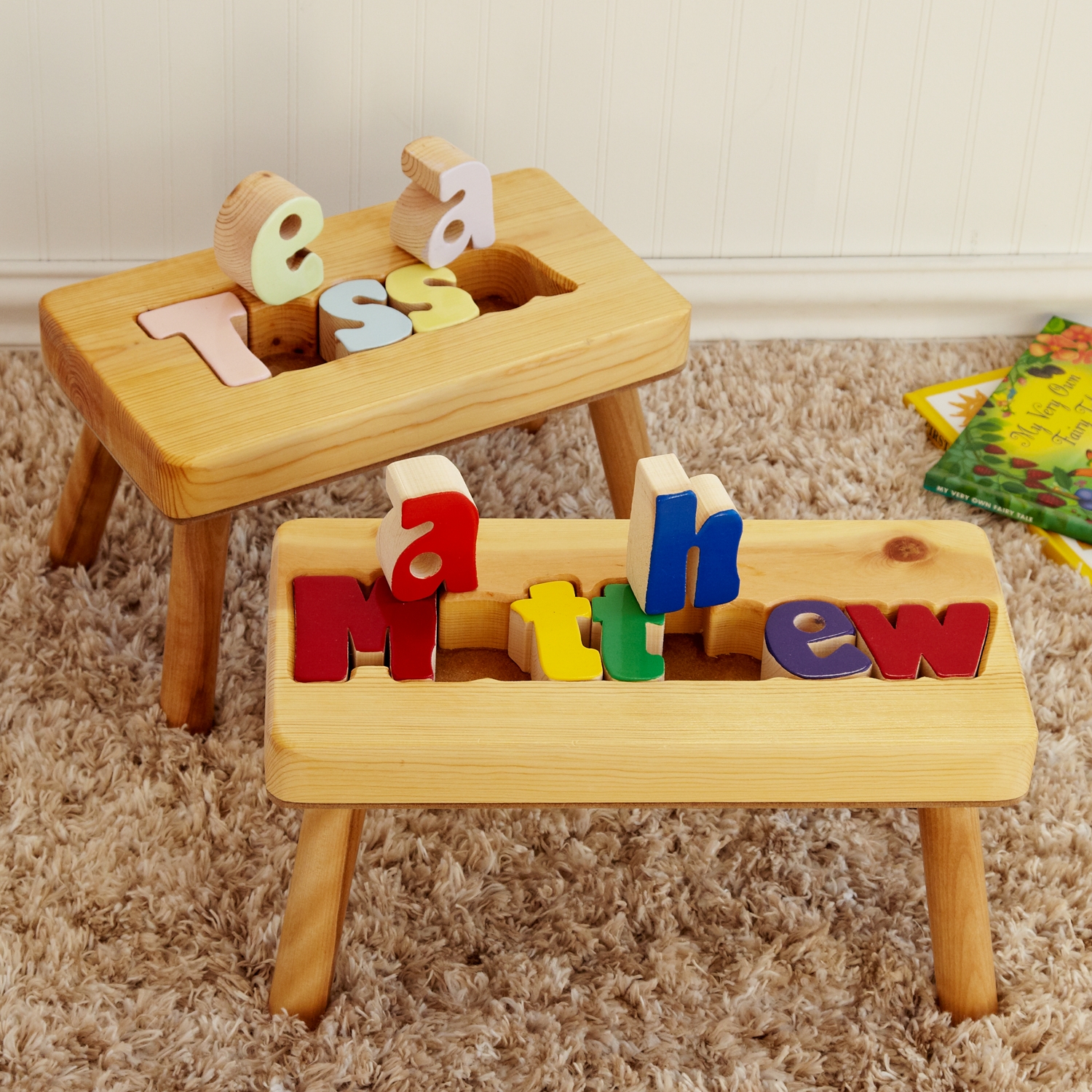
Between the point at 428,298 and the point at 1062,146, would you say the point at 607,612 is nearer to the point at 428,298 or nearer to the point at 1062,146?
the point at 428,298

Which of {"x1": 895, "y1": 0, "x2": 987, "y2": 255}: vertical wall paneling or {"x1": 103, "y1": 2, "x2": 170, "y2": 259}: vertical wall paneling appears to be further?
{"x1": 895, "y1": 0, "x2": 987, "y2": 255}: vertical wall paneling

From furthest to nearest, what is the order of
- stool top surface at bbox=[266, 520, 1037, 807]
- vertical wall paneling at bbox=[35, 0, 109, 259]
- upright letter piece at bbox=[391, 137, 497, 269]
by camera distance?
vertical wall paneling at bbox=[35, 0, 109, 259]
upright letter piece at bbox=[391, 137, 497, 269]
stool top surface at bbox=[266, 520, 1037, 807]

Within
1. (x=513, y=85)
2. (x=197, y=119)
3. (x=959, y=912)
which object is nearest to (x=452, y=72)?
(x=513, y=85)

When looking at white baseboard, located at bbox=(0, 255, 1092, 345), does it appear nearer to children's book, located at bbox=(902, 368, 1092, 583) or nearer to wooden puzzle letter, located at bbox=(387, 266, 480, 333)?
children's book, located at bbox=(902, 368, 1092, 583)

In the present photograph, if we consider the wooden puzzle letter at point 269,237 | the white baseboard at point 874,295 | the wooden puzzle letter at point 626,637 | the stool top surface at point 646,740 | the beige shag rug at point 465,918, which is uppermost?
the wooden puzzle letter at point 269,237

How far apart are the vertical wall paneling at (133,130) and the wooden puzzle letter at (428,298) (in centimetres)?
43

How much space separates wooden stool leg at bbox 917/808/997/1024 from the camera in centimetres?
97

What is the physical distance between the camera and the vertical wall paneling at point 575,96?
1.51 metres

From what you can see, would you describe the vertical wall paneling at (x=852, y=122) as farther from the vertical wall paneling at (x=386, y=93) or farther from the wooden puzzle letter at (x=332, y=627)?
the wooden puzzle letter at (x=332, y=627)

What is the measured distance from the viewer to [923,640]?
3.15 feet

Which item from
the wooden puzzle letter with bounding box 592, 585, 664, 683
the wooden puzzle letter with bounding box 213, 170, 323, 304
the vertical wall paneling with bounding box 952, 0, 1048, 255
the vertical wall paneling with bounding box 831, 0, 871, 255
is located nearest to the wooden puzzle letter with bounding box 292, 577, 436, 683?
the wooden puzzle letter with bounding box 592, 585, 664, 683

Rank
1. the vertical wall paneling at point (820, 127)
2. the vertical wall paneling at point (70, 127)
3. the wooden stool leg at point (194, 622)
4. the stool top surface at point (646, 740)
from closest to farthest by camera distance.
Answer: the stool top surface at point (646, 740)
the wooden stool leg at point (194, 622)
the vertical wall paneling at point (70, 127)
the vertical wall paneling at point (820, 127)

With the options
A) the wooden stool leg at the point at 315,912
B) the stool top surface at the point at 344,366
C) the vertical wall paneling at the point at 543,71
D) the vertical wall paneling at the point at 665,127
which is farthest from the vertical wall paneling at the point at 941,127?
the wooden stool leg at the point at 315,912

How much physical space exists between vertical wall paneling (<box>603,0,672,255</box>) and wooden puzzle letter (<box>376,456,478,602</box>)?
771 mm
